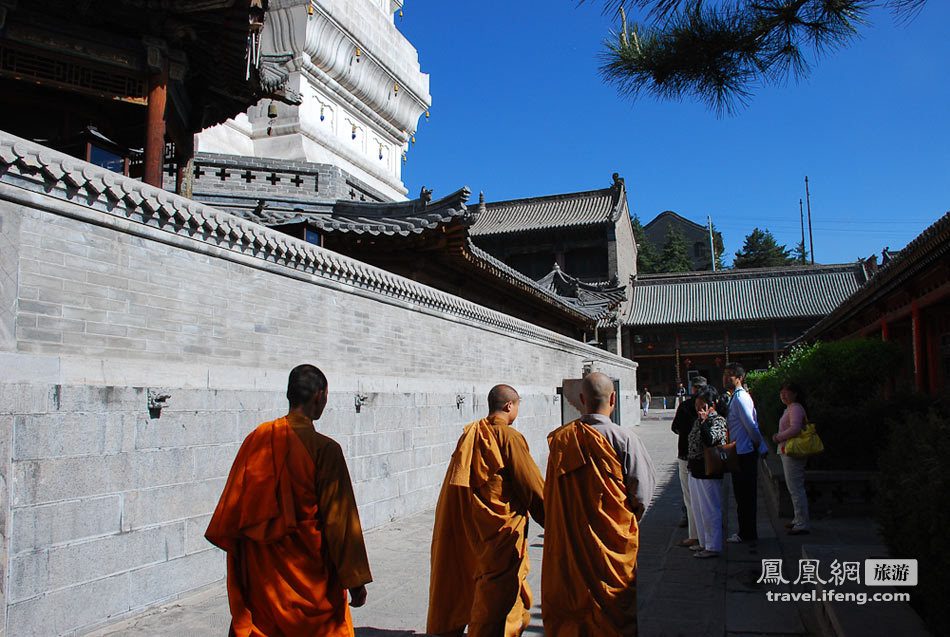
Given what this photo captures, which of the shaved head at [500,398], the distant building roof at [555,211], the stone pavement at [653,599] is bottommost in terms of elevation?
the stone pavement at [653,599]

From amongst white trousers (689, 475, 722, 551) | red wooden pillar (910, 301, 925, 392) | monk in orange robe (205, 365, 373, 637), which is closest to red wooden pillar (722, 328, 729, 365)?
red wooden pillar (910, 301, 925, 392)

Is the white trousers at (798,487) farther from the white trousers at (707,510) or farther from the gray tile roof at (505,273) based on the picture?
the gray tile roof at (505,273)

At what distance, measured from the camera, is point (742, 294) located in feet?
122

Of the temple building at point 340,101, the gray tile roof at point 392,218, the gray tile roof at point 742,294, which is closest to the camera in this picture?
the gray tile roof at point 392,218

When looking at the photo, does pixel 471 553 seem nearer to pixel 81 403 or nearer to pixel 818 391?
pixel 81 403

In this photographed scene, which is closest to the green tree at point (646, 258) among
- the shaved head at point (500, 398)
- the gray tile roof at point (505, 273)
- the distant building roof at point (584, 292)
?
the distant building roof at point (584, 292)

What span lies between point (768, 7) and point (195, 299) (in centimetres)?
490

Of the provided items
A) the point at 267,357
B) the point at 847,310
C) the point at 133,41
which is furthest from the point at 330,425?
the point at 847,310

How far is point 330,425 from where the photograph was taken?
6574 mm

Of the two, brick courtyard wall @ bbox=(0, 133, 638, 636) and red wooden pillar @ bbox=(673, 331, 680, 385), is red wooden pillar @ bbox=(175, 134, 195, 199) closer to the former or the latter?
brick courtyard wall @ bbox=(0, 133, 638, 636)

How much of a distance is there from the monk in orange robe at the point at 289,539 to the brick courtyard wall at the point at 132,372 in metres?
1.66

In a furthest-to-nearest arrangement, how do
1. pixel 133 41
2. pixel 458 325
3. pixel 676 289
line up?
pixel 676 289
pixel 458 325
pixel 133 41

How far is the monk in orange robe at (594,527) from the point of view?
11.2 ft

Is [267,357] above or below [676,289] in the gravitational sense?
below
